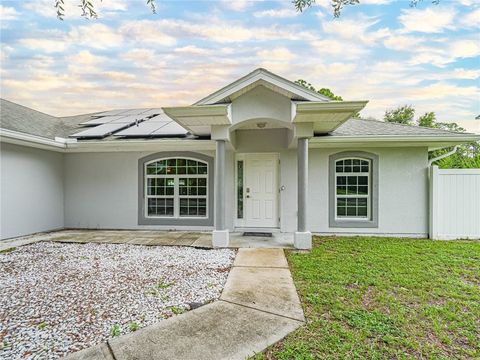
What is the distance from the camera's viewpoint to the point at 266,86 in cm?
580

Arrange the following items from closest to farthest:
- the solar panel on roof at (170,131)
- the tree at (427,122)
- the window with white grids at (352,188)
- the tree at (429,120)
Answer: the window with white grids at (352,188) < the solar panel on roof at (170,131) < the tree at (427,122) < the tree at (429,120)

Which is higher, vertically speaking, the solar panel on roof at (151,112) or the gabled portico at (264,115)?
the solar panel on roof at (151,112)

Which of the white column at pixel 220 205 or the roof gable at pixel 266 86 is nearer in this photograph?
the roof gable at pixel 266 86

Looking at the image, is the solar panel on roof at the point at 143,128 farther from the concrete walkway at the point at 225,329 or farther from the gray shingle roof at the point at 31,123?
the concrete walkway at the point at 225,329

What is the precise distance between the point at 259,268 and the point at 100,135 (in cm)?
649

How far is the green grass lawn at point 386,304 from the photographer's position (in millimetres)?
2396

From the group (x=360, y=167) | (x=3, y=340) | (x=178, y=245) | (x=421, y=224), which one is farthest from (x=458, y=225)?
(x=3, y=340)

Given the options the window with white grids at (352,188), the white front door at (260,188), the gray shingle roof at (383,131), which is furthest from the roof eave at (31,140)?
the window with white grids at (352,188)

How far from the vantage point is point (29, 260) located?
5223 mm

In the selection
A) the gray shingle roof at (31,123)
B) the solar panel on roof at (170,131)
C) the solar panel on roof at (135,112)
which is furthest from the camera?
the solar panel on roof at (135,112)

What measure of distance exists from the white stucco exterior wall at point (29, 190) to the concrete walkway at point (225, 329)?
6.83m

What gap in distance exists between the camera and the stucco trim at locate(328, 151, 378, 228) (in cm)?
746

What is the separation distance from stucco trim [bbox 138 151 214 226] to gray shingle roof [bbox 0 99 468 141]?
2.90 m

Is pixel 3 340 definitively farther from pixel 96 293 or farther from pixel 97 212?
pixel 97 212
